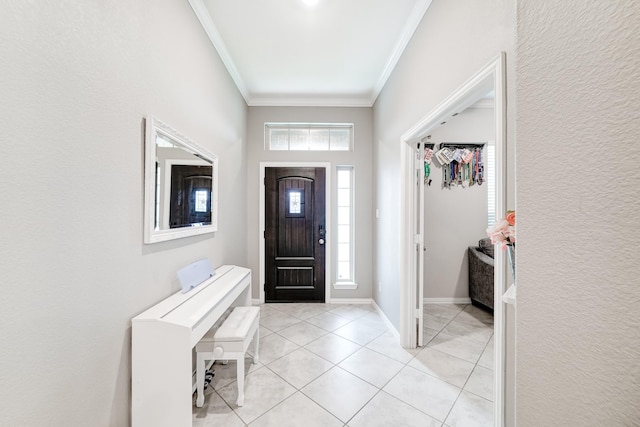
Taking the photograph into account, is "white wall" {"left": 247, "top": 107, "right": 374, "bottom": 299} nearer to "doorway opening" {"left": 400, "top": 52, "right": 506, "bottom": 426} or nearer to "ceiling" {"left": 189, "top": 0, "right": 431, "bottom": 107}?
"ceiling" {"left": 189, "top": 0, "right": 431, "bottom": 107}

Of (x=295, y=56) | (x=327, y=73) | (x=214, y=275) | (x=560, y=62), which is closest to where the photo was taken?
(x=560, y=62)

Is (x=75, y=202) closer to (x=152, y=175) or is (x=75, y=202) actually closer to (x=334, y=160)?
(x=152, y=175)

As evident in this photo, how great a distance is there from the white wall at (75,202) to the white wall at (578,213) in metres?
1.46

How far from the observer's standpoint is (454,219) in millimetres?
3699

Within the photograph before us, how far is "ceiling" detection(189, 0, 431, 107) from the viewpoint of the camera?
1.99 metres

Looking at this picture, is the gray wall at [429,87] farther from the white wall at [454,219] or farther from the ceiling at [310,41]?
the white wall at [454,219]

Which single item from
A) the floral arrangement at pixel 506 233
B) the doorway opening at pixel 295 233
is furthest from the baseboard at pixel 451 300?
the floral arrangement at pixel 506 233

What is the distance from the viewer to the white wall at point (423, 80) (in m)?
1.26

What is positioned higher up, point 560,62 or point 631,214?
point 560,62

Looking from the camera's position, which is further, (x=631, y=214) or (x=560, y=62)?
(x=560, y=62)

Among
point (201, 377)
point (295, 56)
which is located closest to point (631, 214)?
point (201, 377)

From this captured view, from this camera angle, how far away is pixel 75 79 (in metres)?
0.95

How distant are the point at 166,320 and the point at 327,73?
9.73ft

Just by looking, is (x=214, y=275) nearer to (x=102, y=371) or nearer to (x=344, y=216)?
(x=102, y=371)
